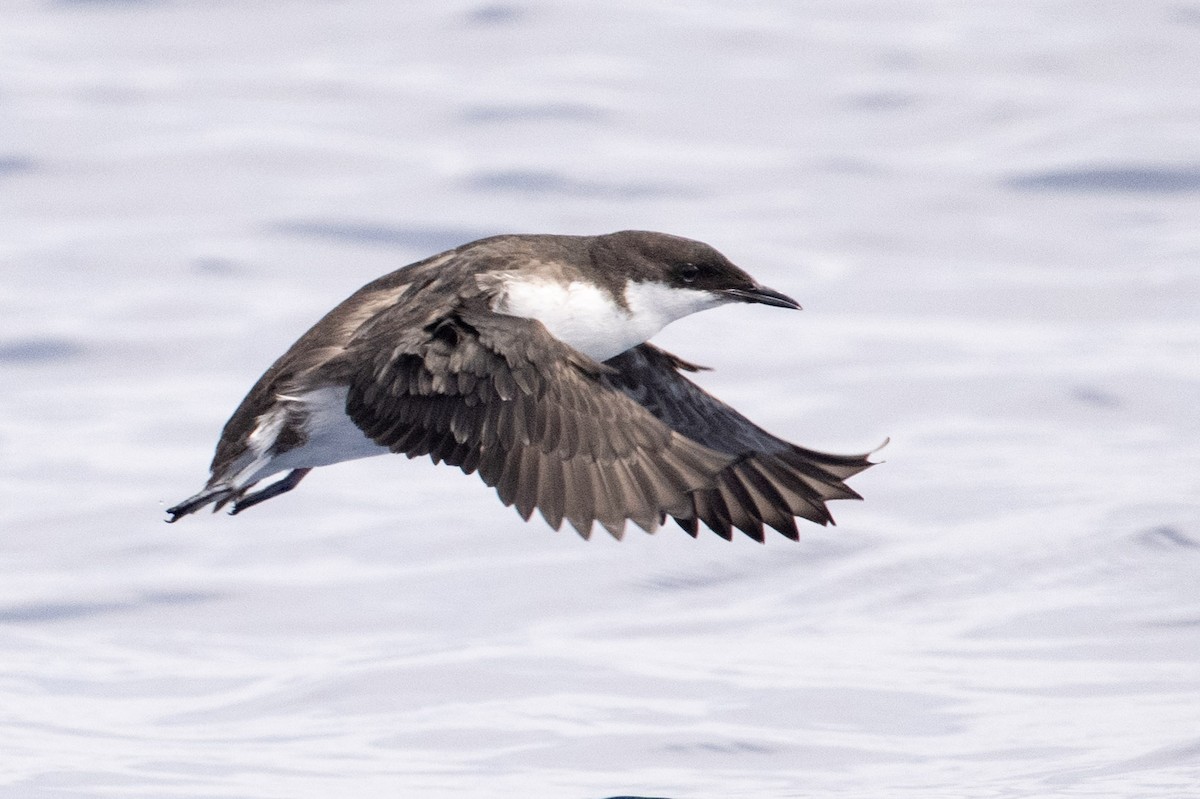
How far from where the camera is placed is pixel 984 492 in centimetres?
1188

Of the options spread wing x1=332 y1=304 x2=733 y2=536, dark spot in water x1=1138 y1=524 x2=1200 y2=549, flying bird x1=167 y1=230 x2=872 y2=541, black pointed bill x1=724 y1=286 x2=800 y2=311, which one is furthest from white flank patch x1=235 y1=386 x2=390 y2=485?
dark spot in water x1=1138 y1=524 x2=1200 y2=549

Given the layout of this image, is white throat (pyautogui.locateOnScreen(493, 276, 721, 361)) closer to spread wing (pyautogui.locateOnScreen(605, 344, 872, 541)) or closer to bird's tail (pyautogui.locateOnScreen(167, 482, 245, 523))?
spread wing (pyautogui.locateOnScreen(605, 344, 872, 541))

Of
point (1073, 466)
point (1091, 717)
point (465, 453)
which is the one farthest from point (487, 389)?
point (1073, 466)

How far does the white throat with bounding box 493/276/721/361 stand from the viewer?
7.46m

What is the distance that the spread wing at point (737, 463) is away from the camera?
7.47 meters

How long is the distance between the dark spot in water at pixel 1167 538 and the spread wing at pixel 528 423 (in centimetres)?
497

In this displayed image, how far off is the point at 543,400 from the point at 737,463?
4.18 ft

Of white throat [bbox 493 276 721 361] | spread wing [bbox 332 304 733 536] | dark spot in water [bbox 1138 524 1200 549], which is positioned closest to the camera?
spread wing [bbox 332 304 733 536]

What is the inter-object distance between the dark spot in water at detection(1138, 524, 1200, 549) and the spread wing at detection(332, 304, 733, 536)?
196 inches

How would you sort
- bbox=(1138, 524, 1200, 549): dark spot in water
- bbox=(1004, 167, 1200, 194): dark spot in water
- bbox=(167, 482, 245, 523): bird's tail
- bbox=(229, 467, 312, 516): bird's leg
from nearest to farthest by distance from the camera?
bbox=(167, 482, 245, 523): bird's tail
bbox=(229, 467, 312, 516): bird's leg
bbox=(1138, 524, 1200, 549): dark spot in water
bbox=(1004, 167, 1200, 194): dark spot in water

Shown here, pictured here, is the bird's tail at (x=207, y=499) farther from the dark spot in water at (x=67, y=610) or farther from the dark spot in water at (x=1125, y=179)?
Result: the dark spot in water at (x=1125, y=179)

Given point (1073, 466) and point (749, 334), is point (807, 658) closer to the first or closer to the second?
point (1073, 466)

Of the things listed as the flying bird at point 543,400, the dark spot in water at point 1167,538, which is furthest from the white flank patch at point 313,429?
the dark spot in water at point 1167,538

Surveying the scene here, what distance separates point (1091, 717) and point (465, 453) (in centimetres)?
394
